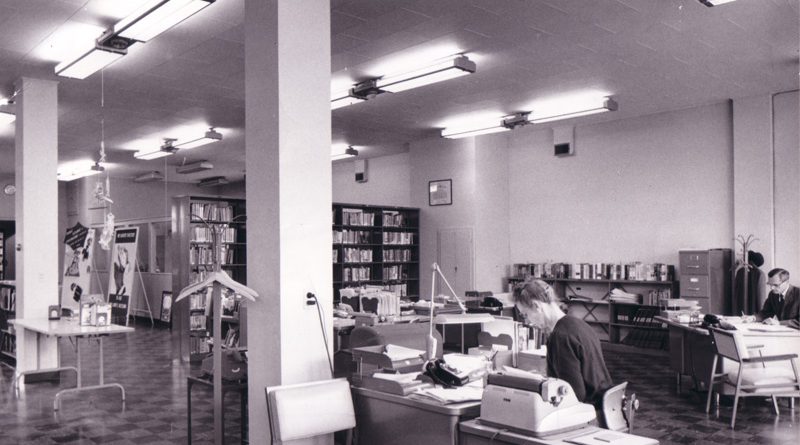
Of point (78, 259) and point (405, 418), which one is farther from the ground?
point (78, 259)

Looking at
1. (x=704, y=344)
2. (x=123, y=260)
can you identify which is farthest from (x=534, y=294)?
(x=123, y=260)

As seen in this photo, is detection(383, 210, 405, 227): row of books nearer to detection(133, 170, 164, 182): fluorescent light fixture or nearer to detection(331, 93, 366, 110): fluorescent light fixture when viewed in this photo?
detection(331, 93, 366, 110): fluorescent light fixture

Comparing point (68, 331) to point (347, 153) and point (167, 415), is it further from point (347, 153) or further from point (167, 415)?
point (347, 153)

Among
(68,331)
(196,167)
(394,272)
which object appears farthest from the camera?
(196,167)

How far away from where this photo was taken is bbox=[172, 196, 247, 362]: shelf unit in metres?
9.50

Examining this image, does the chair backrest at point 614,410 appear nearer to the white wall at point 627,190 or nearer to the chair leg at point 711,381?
the chair leg at point 711,381

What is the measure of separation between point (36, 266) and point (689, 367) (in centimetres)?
774

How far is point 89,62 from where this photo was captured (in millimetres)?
6941

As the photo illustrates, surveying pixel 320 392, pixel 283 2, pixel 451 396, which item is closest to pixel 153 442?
pixel 320 392

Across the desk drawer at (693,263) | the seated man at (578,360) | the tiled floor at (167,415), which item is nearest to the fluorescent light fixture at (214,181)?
the tiled floor at (167,415)

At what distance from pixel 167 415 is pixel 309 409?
10.6 ft

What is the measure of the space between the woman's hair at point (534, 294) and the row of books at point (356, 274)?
323 inches

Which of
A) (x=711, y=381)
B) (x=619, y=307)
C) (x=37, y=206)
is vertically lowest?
(x=711, y=381)

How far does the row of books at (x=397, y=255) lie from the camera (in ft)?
40.8
